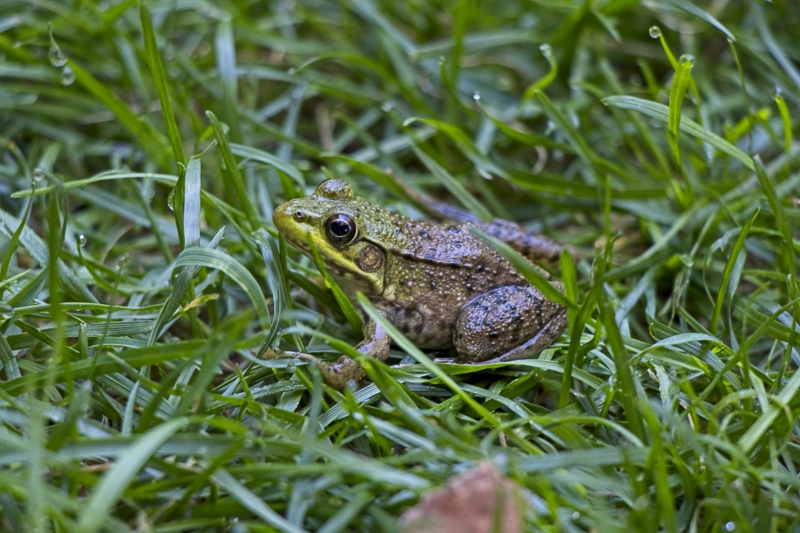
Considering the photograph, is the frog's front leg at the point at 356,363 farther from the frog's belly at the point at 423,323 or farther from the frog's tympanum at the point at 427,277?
the frog's belly at the point at 423,323

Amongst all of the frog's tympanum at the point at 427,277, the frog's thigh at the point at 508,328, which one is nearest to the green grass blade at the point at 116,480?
the frog's tympanum at the point at 427,277

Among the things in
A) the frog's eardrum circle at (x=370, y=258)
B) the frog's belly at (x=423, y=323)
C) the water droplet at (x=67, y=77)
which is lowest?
the frog's belly at (x=423, y=323)

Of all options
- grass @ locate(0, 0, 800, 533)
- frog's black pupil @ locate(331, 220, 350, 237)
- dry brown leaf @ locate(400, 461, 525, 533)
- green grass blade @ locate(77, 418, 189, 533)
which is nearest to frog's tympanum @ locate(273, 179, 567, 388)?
frog's black pupil @ locate(331, 220, 350, 237)

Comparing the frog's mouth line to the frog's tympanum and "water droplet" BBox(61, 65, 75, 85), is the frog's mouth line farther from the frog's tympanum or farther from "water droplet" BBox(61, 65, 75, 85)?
"water droplet" BBox(61, 65, 75, 85)

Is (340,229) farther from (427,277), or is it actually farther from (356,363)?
(356,363)

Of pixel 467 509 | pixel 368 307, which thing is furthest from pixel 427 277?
pixel 467 509

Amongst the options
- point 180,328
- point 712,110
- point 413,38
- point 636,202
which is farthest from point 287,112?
point 712,110
